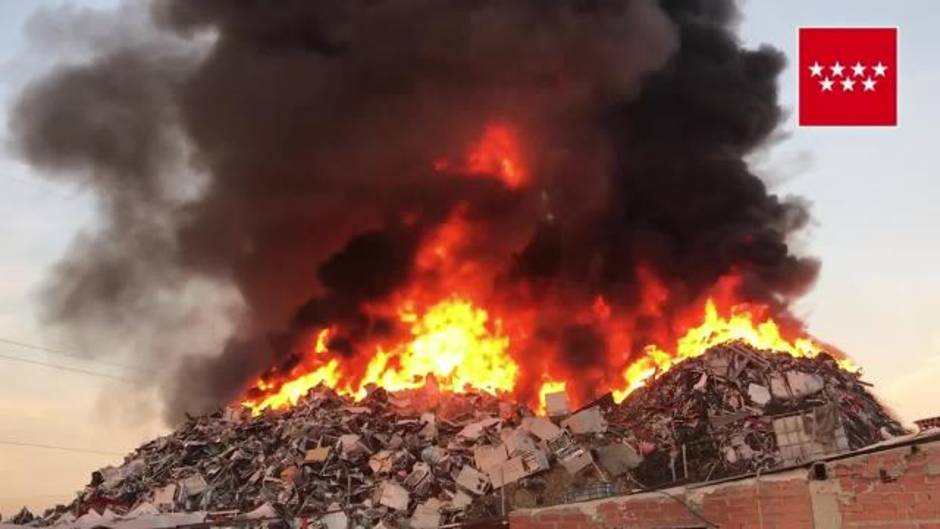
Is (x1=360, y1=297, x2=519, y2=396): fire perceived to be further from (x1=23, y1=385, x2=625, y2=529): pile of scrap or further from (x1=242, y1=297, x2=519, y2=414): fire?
(x1=23, y1=385, x2=625, y2=529): pile of scrap

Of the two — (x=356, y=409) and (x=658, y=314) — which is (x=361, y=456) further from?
(x=658, y=314)

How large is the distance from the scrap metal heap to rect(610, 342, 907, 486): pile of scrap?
0.05 meters

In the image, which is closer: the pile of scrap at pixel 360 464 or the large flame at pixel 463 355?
the pile of scrap at pixel 360 464

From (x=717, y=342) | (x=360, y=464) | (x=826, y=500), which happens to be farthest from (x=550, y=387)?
(x=826, y=500)

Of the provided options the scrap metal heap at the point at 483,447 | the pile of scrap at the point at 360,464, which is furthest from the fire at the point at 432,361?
the scrap metal heap at the point at 483,447

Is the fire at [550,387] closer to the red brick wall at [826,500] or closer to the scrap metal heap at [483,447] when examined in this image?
the scrap metal heap at [483,447]

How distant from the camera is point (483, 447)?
73.5 feet

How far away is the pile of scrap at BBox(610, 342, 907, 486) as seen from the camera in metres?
21.7

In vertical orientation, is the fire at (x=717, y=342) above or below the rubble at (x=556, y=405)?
above

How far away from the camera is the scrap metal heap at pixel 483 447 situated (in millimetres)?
21188

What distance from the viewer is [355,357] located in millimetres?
34375

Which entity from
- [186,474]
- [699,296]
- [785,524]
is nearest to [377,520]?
[186,474]

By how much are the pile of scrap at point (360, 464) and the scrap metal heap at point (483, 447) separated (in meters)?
0.05

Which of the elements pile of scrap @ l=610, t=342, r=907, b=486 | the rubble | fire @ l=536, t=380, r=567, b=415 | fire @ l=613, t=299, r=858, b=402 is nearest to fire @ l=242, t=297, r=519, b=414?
fire @ l=536, t=380, r=567, b=415
